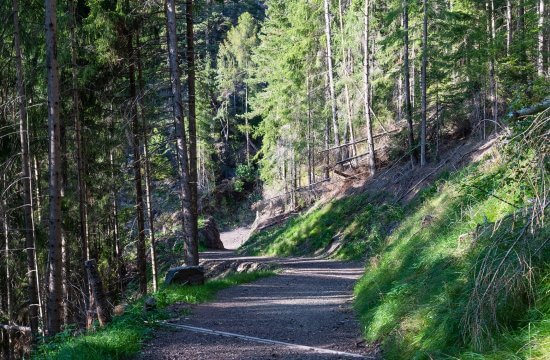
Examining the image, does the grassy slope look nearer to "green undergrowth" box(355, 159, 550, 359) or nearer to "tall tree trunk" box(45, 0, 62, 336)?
"green undergrowth" box(355, 159, 550, 359)

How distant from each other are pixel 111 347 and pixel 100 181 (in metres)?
10.4

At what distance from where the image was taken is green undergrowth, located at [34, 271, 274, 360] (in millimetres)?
6012

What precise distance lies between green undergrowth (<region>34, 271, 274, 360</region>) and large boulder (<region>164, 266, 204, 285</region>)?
25 centimetres

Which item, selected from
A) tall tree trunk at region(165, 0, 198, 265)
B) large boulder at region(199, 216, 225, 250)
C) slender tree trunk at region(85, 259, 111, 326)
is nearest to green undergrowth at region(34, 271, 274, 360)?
slender tree trunk at region(85, 259, 111, 326)

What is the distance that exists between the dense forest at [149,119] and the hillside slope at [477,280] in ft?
0.24

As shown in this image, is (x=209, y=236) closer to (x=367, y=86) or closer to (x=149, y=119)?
(x=367, y=86)

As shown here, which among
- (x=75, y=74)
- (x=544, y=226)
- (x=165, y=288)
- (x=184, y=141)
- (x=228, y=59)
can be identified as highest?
(x=228, y=59)

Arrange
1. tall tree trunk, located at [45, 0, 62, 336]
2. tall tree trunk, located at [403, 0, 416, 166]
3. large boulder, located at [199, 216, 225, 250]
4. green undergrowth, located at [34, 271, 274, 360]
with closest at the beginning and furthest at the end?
green undergrowth, located at [34, 271, 274, 360], tall tree trunk, located at [45, 0, 62, 336], tall tree trunk, located at [403, 0, 416, 166], large boulder, located at [199, 216, 225, 250]

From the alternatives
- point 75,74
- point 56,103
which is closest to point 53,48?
point 56,103

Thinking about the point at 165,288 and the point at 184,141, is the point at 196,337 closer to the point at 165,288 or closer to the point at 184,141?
the point at 165,288

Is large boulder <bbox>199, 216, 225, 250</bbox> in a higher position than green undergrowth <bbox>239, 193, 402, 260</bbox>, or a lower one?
lower

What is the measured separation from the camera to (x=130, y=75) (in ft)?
47.9

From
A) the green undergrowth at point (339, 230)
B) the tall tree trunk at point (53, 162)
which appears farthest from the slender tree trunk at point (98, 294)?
the green undergrowth at point (339, 230)

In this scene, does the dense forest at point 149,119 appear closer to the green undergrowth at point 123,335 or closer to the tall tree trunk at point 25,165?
the tall tree trunk at point 25,165
